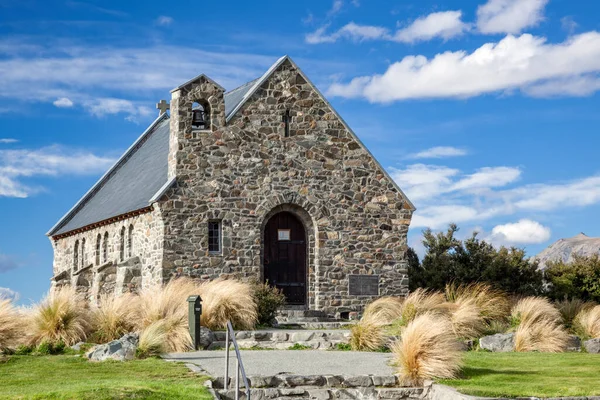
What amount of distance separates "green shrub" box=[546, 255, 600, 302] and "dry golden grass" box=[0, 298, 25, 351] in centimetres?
2136

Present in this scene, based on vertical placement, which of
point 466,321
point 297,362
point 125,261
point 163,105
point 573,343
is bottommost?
point 297,362

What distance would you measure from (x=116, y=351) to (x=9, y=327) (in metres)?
3.36

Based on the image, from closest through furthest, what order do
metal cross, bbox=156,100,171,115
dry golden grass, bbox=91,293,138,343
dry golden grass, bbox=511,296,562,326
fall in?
dry golden grass, bbox=91,293,138,343 < dry golden grass, bbox=511,296,562,326 < metal cross, bbox=156,100,171,115

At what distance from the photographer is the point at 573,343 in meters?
22.6

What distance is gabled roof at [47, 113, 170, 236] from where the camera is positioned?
1246 inches

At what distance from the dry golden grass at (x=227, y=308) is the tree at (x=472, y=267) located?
12.3m

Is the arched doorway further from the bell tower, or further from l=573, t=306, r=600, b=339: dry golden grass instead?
l=573, t=306, r=600, b=339: dry golden grass

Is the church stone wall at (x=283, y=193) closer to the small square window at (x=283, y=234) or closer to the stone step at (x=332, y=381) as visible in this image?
the small square window at (x=283, y=234)

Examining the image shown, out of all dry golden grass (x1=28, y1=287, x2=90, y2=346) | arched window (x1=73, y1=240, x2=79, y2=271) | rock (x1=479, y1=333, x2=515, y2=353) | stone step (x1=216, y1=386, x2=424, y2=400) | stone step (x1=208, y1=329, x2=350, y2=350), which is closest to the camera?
stone step (x1=216, y1=386, x2=424, y2=400)

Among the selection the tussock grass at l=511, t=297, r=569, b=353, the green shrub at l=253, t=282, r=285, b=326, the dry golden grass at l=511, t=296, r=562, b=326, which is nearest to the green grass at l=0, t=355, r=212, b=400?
the green shrub at l=253, t=282, r=285, b=326

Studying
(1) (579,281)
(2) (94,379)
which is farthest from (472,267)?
(2) (94,379)

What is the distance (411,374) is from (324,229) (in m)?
13.5

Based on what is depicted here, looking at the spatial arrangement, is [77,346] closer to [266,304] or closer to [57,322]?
Result: [57,322]

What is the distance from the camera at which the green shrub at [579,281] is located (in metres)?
33.9
